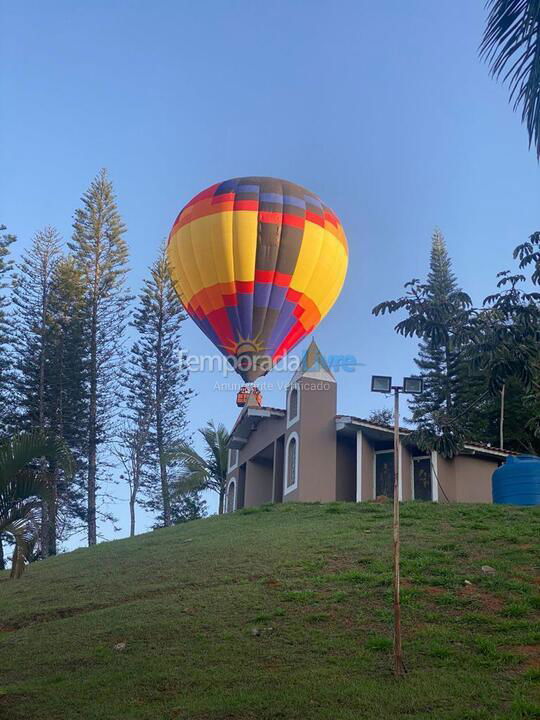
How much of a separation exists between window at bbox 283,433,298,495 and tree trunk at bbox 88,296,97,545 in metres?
12.4

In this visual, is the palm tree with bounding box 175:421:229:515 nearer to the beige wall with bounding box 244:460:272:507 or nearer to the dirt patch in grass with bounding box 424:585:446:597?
the beige wall with bounding box 244:460:272:507

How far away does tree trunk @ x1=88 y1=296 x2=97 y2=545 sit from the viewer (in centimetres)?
3434

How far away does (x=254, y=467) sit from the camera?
28484mm

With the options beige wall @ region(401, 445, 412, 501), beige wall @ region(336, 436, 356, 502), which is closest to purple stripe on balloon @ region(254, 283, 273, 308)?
beige wall @ region(336, 436, 356, 502)

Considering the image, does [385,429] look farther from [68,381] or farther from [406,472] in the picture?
[68,381]

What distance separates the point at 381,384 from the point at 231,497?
20604 millimetres

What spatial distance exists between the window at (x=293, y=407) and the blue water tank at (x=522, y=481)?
6469 mm

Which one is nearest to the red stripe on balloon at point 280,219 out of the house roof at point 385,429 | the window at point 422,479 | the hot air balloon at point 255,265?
the hot air balloon at point 255,265

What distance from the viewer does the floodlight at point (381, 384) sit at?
9.99m

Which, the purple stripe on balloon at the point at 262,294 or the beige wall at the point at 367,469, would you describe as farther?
the purple stripe on balloon at the point at 262,294

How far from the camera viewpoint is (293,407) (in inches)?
976

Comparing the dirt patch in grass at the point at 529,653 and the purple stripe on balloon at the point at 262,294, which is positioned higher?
the purple stripe on balloon at the point at 262,294

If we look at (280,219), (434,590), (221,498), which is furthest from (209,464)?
(434,590)

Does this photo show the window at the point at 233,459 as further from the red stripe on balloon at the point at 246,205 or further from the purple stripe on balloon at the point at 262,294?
the red stripe on balloon at the point at 246,205
